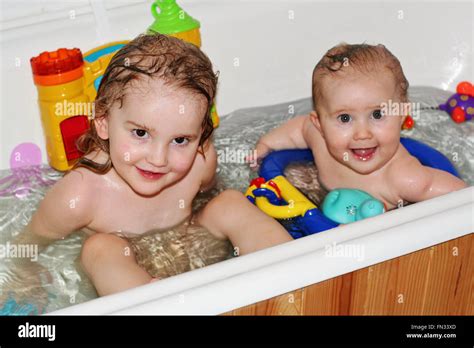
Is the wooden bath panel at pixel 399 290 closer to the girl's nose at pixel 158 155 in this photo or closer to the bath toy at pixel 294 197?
the bath toy at pixel 294 197

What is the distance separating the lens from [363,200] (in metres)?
1.49

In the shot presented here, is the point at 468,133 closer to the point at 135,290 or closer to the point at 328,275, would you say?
the point at 328,275

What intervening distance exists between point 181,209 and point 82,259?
0.81 feet

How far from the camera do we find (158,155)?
1292 mm

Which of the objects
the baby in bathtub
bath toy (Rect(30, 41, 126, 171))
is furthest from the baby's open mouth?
bath toy (Rect(30, 41, 126, 171))

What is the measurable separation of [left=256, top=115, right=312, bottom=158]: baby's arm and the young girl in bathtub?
205mm

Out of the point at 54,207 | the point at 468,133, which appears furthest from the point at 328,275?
the point at 468,133

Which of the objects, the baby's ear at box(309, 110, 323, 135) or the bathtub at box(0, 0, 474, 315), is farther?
the baby's ear at box(309, 110, 323, 135)

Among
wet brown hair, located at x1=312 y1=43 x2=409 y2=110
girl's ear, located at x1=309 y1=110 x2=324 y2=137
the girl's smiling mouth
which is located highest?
wet brown hair, located at x1=312 y1=43 x2=409 y2=110

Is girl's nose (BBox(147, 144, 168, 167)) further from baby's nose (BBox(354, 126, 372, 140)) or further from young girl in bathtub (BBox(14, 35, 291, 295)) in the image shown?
baby's nose (BBox(354, 126, 372, 140))

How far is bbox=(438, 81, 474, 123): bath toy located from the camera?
186 cm

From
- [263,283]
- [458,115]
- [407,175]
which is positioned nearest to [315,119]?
[407,175]

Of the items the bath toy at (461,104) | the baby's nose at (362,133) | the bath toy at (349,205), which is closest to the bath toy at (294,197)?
the bath toy at (349,205)

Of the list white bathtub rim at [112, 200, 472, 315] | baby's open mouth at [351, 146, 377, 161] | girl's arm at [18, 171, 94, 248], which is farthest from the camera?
baby's open mouth at [351, 146, 377, 161]
